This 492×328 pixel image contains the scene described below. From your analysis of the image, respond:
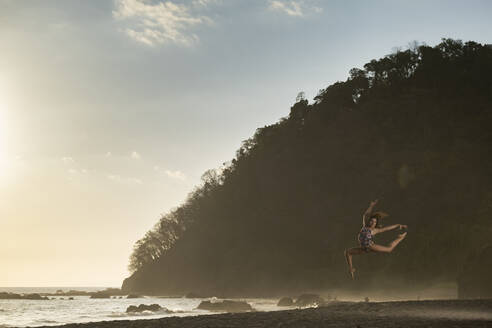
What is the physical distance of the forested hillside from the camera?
7994 cm

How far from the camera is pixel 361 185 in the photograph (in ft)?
324

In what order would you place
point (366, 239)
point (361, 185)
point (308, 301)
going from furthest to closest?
point (361, 185)
point (308, 301)
point (366, 239)

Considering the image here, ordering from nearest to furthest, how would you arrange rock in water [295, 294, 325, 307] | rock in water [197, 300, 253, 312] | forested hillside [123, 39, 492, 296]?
rock in water [197, 300, 253, 312] < rock in water [295, 294, 325, 307] < forested hillside [123, 39, 492, 296]

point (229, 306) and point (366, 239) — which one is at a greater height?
point (366, 239)

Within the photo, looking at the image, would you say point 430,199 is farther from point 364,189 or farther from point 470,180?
point 364,189

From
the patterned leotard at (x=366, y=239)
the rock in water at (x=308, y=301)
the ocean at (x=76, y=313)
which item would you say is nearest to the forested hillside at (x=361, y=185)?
the rock in water at (x=308, y=301)

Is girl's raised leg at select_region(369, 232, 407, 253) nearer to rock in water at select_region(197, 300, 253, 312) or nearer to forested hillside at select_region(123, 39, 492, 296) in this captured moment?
rock in water at select_region(197, 300, 253, 312)

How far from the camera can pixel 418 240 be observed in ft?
251

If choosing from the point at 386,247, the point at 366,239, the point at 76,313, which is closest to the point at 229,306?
the point at 76,313

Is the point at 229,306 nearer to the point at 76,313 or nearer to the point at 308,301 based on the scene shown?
the point at 308,301

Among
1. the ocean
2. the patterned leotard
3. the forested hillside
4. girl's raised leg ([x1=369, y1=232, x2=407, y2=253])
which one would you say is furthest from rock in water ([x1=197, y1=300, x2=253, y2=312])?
girl's raised leg ([x1=369, y1=232, x2=407, y2=253])

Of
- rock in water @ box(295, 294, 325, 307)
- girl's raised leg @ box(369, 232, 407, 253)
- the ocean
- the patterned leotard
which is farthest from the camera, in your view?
rock in water @ box(295, 294, 325, 307)

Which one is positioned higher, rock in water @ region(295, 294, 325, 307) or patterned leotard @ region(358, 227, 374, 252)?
patterned leotard @ region(358, 227, 374, 252)

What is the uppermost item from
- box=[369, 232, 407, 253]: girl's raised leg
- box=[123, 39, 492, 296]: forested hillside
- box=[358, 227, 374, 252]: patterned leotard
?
box=[123, 39, 492, 296]: forested hillside
